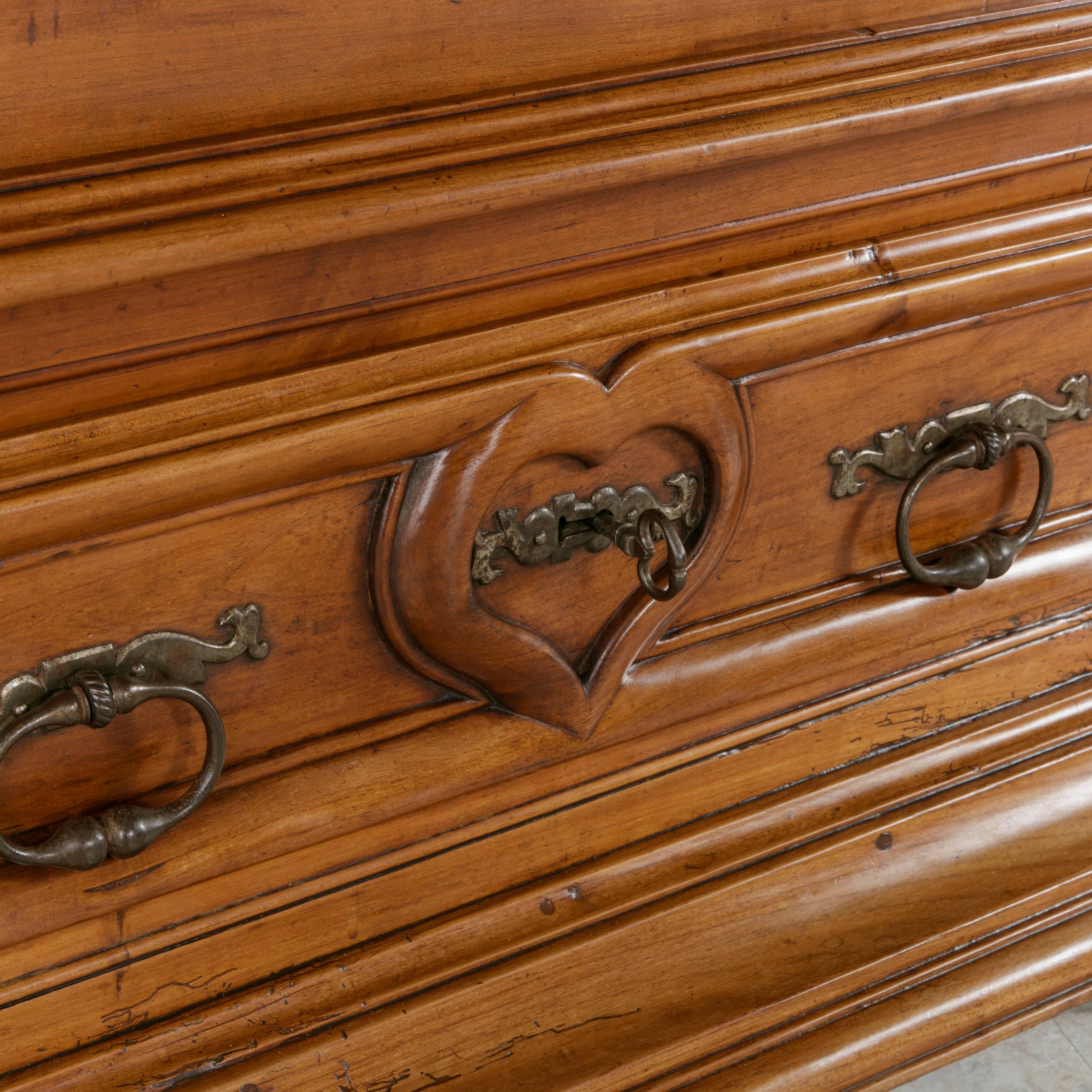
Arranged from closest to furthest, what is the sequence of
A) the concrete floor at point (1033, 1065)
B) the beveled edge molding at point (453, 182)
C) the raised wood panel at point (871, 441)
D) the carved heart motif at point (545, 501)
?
the beveled edge molding at point (453, 182)
the carved heart motif at point (545, 501)
the raised wood panel at point (871, 441)
the concrete floor at point (1033, 1065)

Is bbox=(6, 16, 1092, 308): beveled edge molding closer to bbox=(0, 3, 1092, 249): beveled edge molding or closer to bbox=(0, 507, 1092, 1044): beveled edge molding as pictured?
bbox=(0, 3, 1092, 249): beveled edge molding

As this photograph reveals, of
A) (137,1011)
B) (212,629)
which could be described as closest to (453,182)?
(212,629)

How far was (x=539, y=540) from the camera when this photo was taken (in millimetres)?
759

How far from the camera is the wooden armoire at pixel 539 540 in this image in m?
0.60

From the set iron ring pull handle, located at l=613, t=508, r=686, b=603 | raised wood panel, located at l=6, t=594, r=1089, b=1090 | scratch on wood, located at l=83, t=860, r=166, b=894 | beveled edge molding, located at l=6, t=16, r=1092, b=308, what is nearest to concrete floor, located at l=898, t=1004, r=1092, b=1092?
raised wood panel, located at l=6, t=594, r=1089, b=1090

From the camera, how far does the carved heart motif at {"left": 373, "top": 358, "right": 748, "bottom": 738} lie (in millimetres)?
699

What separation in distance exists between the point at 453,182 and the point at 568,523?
229 mm

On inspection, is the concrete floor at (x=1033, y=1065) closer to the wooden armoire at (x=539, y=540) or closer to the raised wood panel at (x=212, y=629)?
the wooden armoire at (x=539, y=540)

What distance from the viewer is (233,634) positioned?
694 mm

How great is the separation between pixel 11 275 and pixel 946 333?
57cm

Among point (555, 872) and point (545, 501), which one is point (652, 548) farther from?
point (555, 872)

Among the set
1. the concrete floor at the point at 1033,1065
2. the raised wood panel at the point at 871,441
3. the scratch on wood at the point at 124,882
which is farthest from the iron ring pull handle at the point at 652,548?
the concrete floor at the point at 1033,1065

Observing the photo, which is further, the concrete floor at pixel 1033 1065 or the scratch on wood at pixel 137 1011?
the concrete floor at pixel 1033 1065

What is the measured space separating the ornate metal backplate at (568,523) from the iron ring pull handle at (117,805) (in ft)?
0.58
